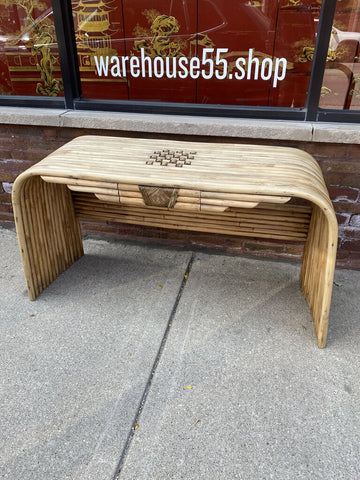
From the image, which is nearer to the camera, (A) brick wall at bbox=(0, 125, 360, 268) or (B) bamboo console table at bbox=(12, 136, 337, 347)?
(B) bamboo console table at bbox=(12, 136, 337, 347)

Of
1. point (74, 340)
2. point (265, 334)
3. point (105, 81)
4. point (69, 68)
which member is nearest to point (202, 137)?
point (105, 81)

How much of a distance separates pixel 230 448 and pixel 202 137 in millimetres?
1901

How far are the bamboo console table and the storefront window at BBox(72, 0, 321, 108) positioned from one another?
21.2 inches

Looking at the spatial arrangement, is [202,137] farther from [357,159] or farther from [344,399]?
[344,399]

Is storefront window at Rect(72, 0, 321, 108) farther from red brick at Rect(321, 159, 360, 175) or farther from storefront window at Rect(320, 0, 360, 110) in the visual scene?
red brick at Rect(321, 159, 360, 175)

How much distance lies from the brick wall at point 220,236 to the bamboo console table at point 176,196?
32 centimetres

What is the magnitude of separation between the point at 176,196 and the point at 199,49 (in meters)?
1.30

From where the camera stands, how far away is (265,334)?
2.14m

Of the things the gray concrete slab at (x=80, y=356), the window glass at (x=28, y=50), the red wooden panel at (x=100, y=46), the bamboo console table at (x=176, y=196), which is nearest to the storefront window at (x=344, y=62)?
the bamboo console table at (x=176, y=196)

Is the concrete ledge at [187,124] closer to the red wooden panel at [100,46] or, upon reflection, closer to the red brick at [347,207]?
the red wooden panel at [100,46]

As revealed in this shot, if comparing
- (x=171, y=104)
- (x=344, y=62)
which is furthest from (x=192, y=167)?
(x=344, y=62)

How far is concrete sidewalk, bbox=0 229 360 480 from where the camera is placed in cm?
151

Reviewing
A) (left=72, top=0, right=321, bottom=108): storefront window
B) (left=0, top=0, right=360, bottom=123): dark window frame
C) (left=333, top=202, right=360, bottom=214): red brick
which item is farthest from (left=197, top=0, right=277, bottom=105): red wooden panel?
(left=333, top=202, right=360, bottom=214): red brick

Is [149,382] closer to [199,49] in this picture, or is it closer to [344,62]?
[199,49]
